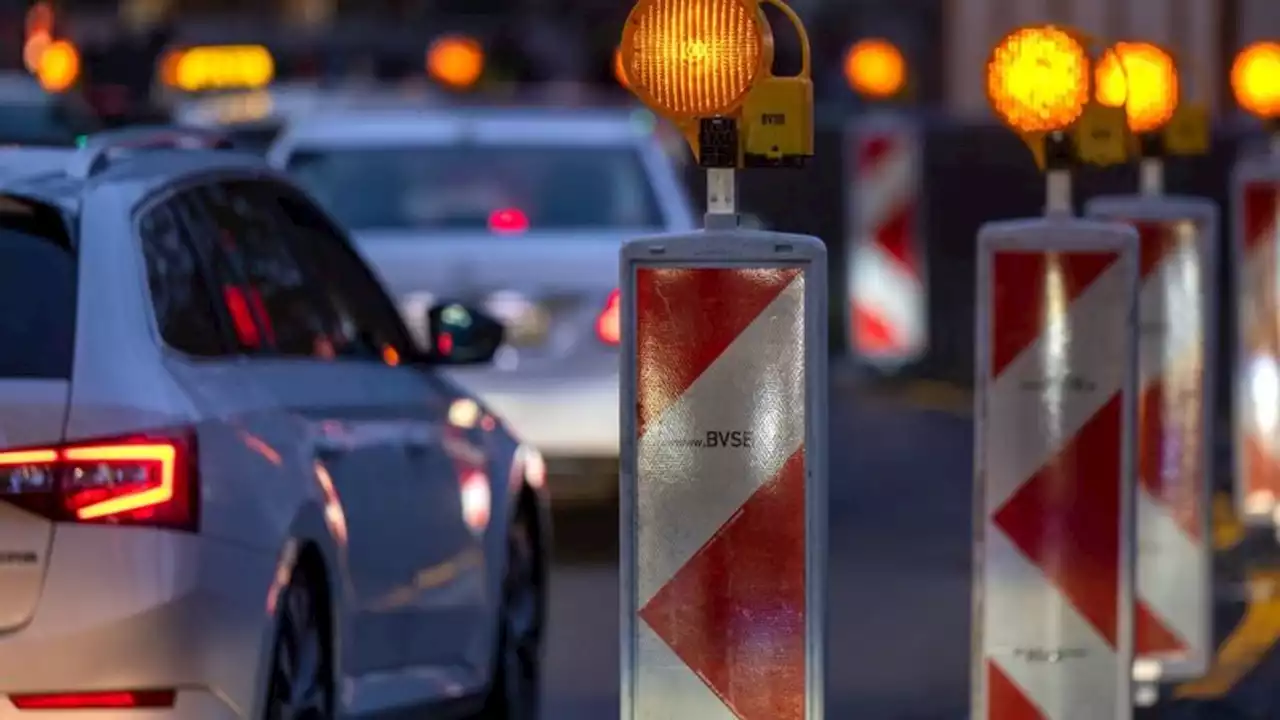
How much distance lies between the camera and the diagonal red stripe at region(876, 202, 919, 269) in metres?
22.0

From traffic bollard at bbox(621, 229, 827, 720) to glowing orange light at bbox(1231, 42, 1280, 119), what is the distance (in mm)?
7226

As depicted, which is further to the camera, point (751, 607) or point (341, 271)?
point (341, 271)

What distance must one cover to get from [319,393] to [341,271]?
3.24 feet

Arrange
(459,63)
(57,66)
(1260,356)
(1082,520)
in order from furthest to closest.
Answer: (459,63) → (57,66) → (1260,356) → (1082,520)

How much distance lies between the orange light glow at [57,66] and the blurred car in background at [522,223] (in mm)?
6793

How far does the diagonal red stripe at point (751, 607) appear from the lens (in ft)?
20.5

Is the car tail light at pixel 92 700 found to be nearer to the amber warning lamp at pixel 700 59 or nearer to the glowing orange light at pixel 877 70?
the amber warning lamp at pixel 700 59

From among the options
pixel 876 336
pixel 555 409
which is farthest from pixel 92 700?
pixel 876 336

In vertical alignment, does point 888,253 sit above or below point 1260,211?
below

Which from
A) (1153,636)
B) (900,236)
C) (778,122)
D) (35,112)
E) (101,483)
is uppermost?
(778,122)

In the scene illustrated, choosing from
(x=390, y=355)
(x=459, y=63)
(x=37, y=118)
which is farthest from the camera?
(x=459, y=63)

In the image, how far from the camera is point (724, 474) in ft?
20.5

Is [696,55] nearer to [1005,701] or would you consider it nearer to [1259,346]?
[1005,701]

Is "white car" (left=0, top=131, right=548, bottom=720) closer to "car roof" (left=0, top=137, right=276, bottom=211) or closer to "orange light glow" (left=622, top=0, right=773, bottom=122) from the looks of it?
"car roof" (left=0, top=137, right=276, bottom=211)
